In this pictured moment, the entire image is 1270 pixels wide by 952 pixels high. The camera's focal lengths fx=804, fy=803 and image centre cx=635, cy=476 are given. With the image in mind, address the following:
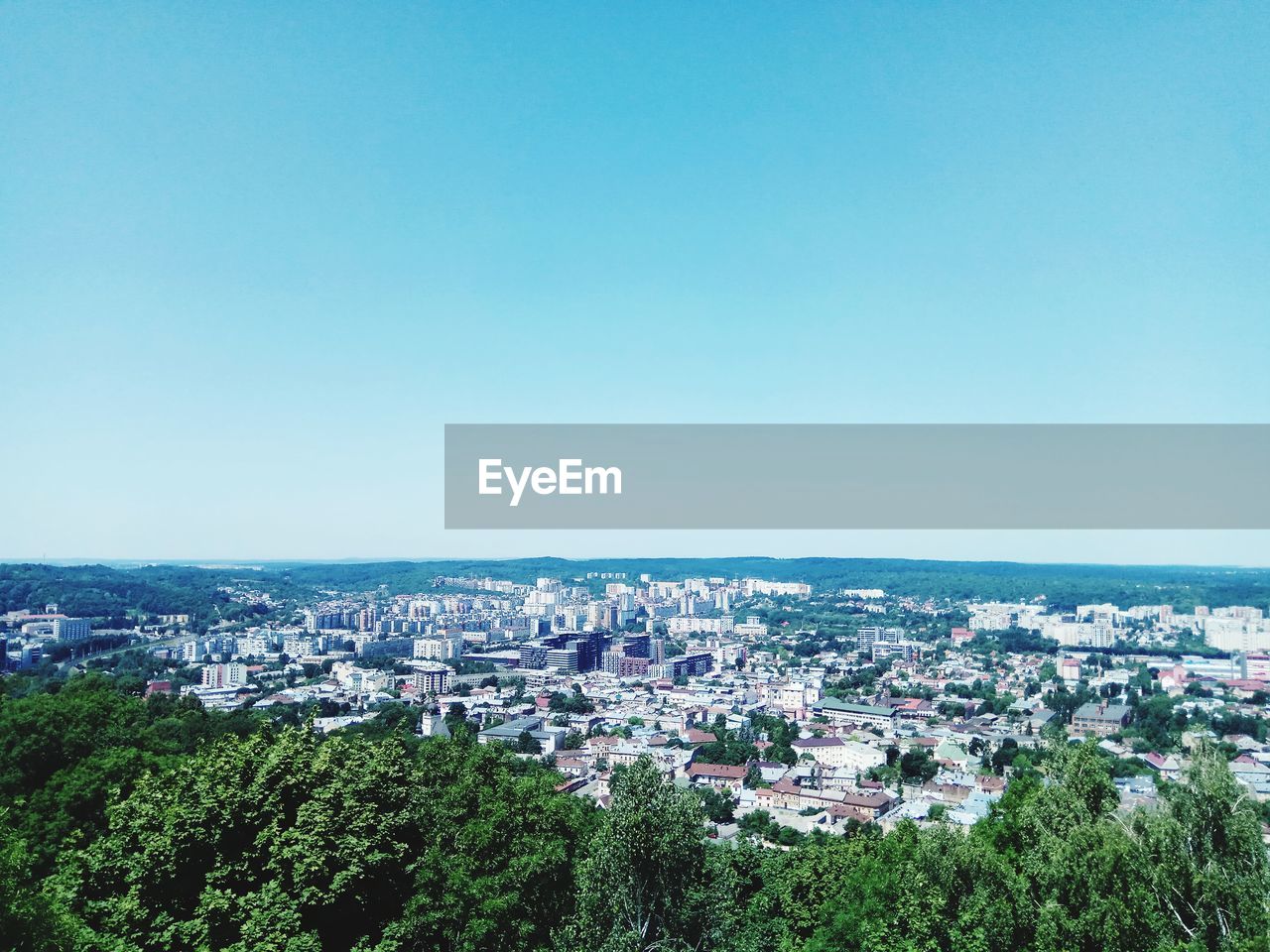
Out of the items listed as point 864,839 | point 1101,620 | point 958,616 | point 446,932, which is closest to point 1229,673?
point 1101,620

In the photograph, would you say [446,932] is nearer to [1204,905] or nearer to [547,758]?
[1204,905]

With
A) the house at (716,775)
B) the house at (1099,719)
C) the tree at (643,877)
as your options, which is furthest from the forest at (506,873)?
the house at (1099,719)

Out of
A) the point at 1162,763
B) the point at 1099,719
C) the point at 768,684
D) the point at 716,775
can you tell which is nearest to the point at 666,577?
the point at 768,684

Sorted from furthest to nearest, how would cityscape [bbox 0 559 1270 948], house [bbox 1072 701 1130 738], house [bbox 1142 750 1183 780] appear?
house [bbox 1072 701 1130 738] < house [bbox 1142 750 1183 780] < cityscape [bbox 0 559 1270 948]

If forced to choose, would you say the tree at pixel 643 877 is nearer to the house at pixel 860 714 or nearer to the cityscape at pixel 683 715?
the cityscape at pixel 683 715

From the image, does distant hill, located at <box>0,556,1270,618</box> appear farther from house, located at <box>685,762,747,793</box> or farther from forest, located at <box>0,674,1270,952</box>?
forest, located at <box>0,674,1270,952</box>

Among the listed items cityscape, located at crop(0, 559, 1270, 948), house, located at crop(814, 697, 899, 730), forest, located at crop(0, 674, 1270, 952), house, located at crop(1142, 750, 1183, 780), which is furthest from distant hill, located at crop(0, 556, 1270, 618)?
forest, located at crop(0, 674, 1270, 952)

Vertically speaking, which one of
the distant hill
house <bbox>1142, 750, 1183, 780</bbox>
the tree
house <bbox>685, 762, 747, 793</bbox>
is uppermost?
the tree

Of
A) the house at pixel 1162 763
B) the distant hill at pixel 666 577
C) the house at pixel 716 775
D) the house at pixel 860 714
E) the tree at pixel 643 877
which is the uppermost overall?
the tree at pixel 643 877
